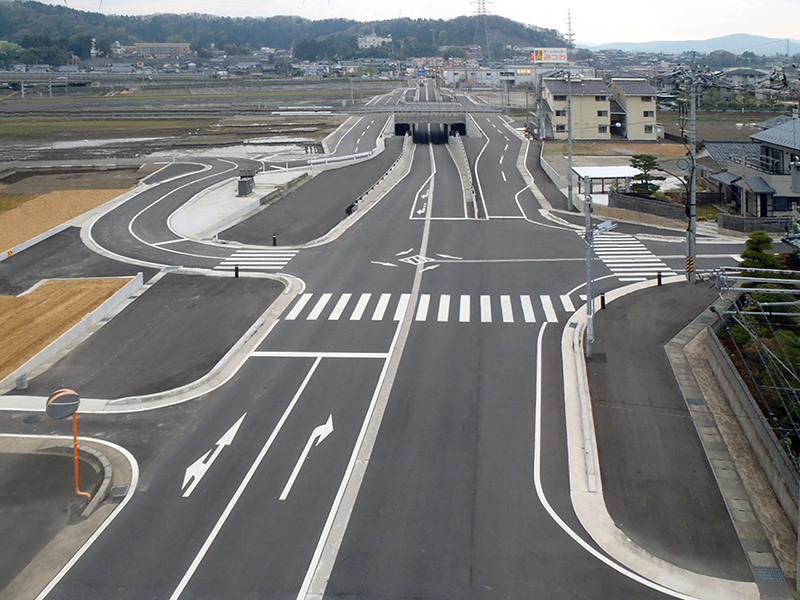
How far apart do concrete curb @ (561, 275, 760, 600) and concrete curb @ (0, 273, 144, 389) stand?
1870 centimetres

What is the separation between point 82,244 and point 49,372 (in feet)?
69.0

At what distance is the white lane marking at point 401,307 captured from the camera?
30844 mm

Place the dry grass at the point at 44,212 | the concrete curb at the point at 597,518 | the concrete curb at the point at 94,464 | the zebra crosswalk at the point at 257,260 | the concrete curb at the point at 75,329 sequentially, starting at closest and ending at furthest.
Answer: the concrete curb at the point at 597,518 → the concrete curb at the point at 94,464 → the concrete curb at the point at 75,329 → the zebra crosswalk at the point at 257,260 → the dry grass at the point at 44,212

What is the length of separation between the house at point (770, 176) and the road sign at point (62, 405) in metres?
40.4

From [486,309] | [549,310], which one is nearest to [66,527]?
[486,309]

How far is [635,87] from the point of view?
91.2 metres

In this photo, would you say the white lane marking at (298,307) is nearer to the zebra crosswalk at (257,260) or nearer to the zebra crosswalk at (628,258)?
the zebra crosswalk at (257,260)

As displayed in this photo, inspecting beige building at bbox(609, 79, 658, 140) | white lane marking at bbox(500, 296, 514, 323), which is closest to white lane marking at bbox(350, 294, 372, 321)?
white lane marking at bbox(500, 296, 514, 323)

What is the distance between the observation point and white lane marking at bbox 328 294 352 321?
31044 millimetres

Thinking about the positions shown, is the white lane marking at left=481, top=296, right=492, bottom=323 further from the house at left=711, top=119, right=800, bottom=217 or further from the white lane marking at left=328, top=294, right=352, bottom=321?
the house at left=711, top=119, right=800, bottom=217

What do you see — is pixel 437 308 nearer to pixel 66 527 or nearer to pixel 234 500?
pixel 234 500

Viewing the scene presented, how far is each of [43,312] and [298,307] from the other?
1155cm

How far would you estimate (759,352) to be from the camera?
2320 centimetres

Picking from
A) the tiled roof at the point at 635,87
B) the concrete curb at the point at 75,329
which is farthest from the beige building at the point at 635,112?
the concrete curb at the point at 75,329
